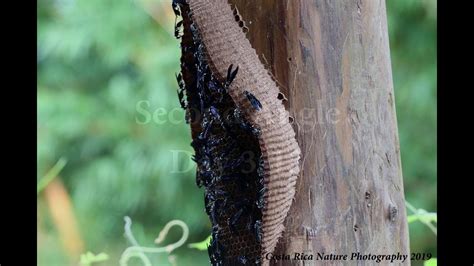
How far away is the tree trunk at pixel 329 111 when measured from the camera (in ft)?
3.40

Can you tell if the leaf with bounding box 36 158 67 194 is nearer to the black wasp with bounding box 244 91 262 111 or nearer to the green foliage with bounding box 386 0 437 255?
the green foliage with bounding box 386 0 437 255

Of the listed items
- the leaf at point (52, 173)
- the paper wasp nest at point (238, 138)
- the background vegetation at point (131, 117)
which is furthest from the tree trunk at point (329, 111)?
the leaf at point (52, 173)

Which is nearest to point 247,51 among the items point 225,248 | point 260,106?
point 260,106

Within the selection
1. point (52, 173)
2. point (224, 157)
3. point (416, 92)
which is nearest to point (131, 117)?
point (52, 173)

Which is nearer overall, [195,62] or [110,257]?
[195,62]

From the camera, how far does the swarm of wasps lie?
1.02 metres

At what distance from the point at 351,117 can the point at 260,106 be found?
17cm

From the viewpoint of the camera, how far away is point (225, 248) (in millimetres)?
1081

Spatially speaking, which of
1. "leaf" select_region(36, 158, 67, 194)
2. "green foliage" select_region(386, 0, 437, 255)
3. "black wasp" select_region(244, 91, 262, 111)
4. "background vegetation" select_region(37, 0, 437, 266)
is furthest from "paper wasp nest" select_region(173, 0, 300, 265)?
"leaf" select_region(36, 158, 67, 194)

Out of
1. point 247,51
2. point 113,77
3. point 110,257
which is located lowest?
point 110,257

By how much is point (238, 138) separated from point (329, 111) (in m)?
0.15

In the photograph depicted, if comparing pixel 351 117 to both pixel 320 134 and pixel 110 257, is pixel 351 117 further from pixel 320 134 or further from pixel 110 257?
pixel 110 257

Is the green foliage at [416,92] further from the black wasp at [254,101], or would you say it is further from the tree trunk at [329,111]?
the black wasp at [254,101]
